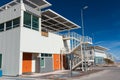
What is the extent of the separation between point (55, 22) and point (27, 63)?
32.4 feet

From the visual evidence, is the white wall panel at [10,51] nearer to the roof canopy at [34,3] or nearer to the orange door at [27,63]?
the orange door at [27,63]

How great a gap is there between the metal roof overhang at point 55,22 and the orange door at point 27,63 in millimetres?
6794

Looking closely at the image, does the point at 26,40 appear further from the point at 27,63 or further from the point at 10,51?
the point at 27,63

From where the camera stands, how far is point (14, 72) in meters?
19.8

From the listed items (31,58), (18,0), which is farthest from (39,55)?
(18,0)

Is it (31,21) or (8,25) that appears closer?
(31,21)

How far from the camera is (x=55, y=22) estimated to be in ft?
96.0

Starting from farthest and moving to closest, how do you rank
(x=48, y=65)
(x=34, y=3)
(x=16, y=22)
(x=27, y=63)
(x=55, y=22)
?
1. (x=55, y=22)
2. (x=48, y=65)
3. (x=34, y=3)
4. (x=27, y=63)
5. (x=16, y=22)

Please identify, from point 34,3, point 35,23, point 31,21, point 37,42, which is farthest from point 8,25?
point 34,3

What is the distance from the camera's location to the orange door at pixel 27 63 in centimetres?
2223

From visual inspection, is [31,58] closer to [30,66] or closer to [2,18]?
[30,66]

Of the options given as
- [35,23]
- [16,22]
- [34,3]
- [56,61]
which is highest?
[34,3]

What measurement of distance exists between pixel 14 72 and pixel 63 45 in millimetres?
12374

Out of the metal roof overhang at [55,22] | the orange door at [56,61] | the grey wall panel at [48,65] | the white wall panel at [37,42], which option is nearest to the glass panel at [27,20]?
the white wall panel at [37,42]
